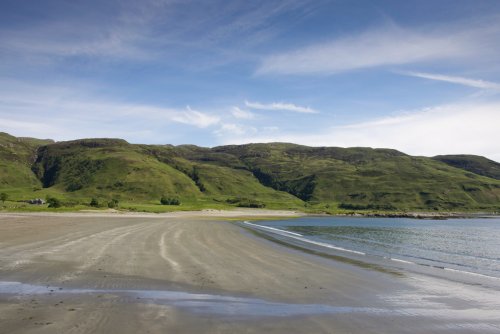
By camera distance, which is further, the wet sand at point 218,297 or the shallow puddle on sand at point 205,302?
the shallow puddle on sand at point 205,302

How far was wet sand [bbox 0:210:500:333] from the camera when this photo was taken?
11.3m

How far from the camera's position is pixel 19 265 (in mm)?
20578

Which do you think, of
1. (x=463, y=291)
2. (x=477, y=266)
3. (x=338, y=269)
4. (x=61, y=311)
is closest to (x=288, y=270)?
(x=338, y=269)

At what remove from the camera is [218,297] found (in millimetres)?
15328

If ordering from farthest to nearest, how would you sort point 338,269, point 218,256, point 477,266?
point 477,266, point 218,256, point 338,269

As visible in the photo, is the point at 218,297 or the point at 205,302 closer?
the point at 205,302

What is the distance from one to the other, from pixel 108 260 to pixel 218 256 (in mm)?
7793

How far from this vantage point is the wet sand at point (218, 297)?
37.1 feet

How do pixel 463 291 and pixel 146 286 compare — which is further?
pixel 463 291

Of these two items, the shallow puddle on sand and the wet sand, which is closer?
the wet sand

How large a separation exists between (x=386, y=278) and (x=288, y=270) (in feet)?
18.2

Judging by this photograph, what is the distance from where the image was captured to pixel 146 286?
16906 millimetres

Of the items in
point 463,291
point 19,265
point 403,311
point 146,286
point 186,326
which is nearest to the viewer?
point 186,326

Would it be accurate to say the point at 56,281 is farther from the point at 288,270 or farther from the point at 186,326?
the point at 288,270
